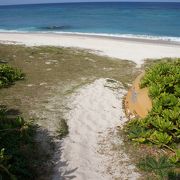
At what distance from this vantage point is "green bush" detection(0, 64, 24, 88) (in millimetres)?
10480

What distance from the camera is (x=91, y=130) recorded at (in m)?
7.71

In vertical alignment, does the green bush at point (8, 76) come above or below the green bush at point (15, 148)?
above

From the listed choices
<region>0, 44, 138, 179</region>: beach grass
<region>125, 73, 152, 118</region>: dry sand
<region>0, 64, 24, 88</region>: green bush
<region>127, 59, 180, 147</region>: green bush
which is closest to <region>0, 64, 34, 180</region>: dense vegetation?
<region>0, 44, 138, 179</region>: beach grass

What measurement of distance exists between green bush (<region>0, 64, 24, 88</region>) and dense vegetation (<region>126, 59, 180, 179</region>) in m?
4.72

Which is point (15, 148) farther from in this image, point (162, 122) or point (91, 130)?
point (162, 122)

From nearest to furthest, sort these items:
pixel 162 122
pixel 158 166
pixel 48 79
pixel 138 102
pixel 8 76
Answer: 1. pixel 158 166
2. pixel 162 122
3. pixel 138 102
4. pixel 8 76
5. pixel 48 79

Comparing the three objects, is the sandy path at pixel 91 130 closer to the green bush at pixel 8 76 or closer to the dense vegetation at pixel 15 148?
the dense vegetation at pixel 15 148

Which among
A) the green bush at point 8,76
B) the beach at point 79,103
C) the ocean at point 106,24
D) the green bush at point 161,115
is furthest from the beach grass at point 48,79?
the ocean at point 106,24

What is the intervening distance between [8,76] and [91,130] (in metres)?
4.46

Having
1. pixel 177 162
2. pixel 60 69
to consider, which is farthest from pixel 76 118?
pixel 60 69

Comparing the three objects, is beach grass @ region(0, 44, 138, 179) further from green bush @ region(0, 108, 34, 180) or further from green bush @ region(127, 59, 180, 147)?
green bush @ region(127, 59, 180, 147)

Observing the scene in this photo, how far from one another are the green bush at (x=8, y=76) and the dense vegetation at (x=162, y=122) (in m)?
4.72

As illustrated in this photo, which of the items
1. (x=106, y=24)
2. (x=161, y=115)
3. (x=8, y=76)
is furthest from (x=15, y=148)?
(x=106, y=24)

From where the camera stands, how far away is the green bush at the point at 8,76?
34.4 ft
